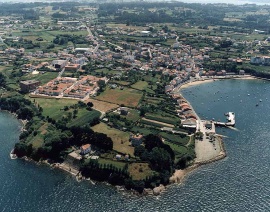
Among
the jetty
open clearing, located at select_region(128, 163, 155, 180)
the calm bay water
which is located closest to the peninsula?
open clearing, located at select_region(128, 163, 155, 180)

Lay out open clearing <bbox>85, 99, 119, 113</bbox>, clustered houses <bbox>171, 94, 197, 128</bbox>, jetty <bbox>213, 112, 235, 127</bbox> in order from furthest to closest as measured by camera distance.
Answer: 1. open clearing <bbox>85, 99, 119, 113</bbox>
2. jetty <bbox>213, 112, 235, 127</bbox>
3. clustered houses <bbox>171, 94, 197, 128</bbox>

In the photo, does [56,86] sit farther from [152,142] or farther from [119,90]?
[152,142]

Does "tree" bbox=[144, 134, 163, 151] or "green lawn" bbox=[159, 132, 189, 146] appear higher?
"tree" bbox=[144, 134, 163, 151]

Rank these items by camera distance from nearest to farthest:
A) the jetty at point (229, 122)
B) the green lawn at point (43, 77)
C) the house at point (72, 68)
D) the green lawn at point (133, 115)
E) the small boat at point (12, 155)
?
the small boat at point (12, 155)
the green lawn at point (133, 115)
the jetty at point (229, 122)
the green lawn at point (43, 77)
the house at point (72, 68)

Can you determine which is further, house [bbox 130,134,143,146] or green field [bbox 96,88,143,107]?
green field [bbox 96,88,143,107]

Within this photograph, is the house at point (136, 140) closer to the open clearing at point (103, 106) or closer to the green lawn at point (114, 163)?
the green lawn at point (114, 163)

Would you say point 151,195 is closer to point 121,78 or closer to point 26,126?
point 26,126

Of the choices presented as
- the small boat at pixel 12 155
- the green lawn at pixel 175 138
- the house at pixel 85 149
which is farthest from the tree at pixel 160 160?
the small boat at pixel 12 155

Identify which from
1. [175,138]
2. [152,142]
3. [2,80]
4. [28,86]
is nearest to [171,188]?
[152,142]

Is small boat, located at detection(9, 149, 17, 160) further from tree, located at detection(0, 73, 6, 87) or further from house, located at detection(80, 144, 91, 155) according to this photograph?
tree, located at detection(0, 73, 6, 87)
